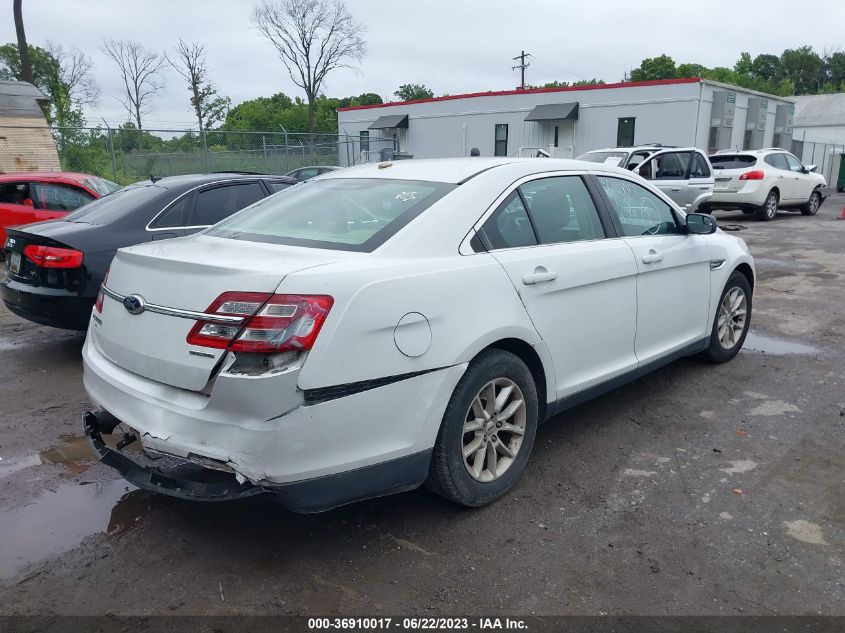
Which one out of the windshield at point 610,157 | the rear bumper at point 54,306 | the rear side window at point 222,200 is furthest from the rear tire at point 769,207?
the rear bumper at point 54,306

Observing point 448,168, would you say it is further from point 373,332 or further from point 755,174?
point 755,174

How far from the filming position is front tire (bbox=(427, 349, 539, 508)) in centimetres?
301

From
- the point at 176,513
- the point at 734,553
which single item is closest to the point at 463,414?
the point at 734,553

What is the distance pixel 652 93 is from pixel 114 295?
30955 millimetres

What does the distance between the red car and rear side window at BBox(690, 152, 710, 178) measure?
37.8ft

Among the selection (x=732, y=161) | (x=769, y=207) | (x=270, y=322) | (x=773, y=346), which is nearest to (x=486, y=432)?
(x=270, y=322)

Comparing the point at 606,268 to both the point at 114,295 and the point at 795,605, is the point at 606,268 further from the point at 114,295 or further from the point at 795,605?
the point at 114,295

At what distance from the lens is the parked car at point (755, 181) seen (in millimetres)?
16344

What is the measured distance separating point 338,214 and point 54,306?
3.19 metres

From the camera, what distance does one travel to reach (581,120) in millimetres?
32562

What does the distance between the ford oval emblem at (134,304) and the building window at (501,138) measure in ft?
109

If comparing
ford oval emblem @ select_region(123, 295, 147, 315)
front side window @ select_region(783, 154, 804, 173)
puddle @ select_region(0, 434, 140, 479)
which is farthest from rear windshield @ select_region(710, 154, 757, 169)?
ford oval emblem @ select_region(123, 295, 147, 315)

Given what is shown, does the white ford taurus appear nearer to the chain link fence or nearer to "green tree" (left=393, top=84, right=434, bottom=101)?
the chain link fence

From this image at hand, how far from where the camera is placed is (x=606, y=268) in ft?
12.6
